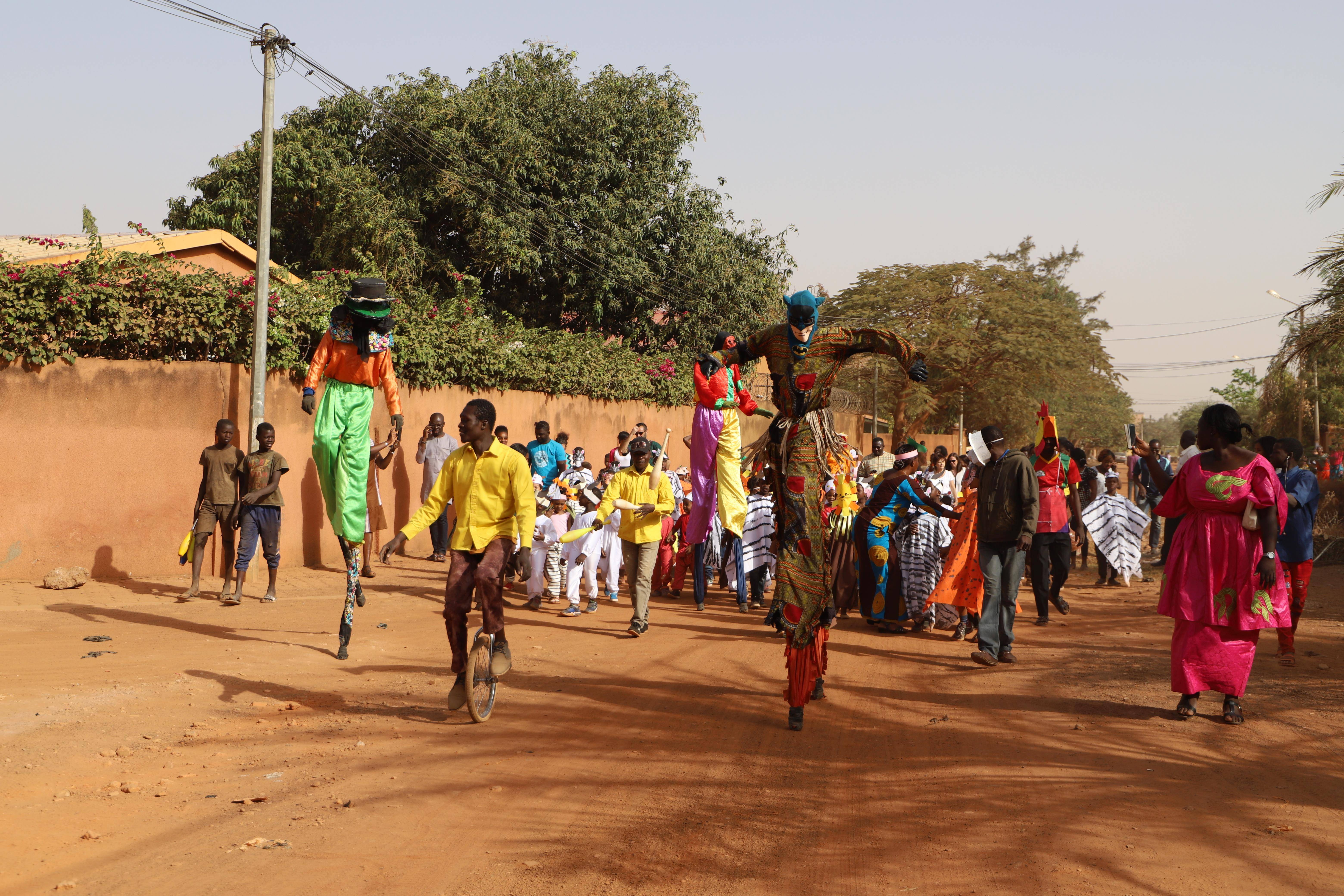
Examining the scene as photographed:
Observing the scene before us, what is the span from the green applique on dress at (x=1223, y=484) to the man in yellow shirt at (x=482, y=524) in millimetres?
4409

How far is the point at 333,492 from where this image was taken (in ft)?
26.7

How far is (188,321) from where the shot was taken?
495 inches

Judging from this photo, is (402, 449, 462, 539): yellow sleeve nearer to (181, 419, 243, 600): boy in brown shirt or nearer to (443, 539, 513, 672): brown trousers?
(443, 539, 513, 672): brown trousers

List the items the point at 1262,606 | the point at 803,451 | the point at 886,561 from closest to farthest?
the point at 803,451 → the point at 1262,606 → the point at 886,561

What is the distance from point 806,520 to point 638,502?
3.77 meters

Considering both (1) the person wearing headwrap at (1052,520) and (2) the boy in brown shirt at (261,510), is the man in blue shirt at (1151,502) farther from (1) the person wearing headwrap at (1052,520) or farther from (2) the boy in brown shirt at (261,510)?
(2) the boy in brown shirt at (261,510)

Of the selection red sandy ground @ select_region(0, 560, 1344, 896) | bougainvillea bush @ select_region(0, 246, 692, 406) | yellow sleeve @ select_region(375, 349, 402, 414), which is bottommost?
red sandy ground @ select_region(0, 560, 1344, 896)

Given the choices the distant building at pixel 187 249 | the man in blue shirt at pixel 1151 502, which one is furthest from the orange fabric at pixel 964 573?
the distant building at pixel 187 249

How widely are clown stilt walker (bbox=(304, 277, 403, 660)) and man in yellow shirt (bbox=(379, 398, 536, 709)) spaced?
67.8 inches

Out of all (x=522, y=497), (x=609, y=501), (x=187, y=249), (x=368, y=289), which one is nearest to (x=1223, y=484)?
(x=522, y=497)

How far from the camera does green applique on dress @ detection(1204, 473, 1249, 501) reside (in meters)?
6.91

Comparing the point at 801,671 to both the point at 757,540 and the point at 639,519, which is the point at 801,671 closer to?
the point at 639,519

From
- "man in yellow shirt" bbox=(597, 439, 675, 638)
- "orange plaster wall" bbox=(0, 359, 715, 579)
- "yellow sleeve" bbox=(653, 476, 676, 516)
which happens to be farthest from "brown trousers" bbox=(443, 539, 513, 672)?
"orange plaster wall" bbox=(0, 359, 715, 579)

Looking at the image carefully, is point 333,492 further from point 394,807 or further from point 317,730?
point 394,807
